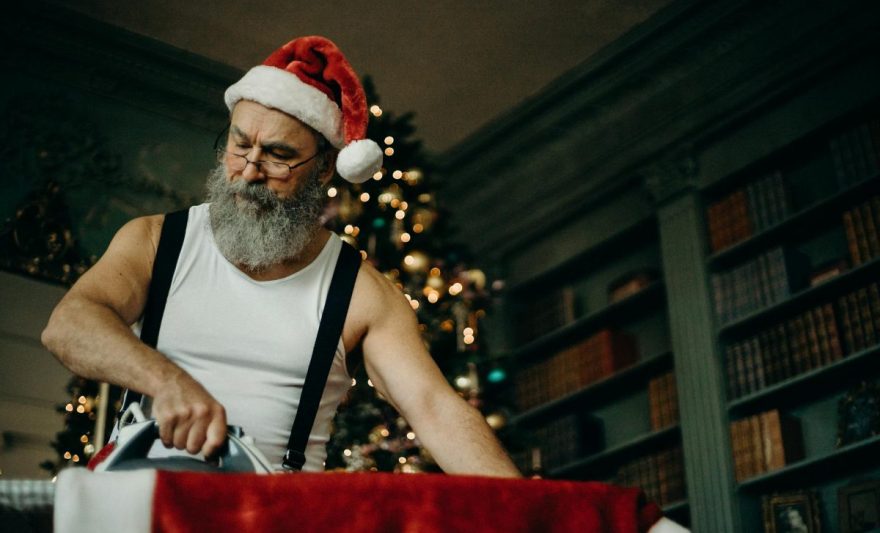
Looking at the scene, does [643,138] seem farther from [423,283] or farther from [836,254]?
[423,283]

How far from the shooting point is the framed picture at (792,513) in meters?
3.73

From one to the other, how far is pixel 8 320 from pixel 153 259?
2922mm

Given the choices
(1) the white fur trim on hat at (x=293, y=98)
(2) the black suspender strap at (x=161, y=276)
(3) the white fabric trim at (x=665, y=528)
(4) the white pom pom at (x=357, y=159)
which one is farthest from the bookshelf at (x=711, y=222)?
(3) the white fabric trim at (x=665, y=528)

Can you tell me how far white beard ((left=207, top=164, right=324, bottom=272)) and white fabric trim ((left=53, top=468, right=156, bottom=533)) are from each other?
0.77m

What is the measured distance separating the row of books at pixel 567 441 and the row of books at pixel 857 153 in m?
1.56

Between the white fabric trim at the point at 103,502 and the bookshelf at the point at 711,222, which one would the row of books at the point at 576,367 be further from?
the white fabric trim at the point at 103,502

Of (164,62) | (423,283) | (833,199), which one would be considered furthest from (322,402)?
(164,62)

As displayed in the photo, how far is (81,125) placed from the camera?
4758mm

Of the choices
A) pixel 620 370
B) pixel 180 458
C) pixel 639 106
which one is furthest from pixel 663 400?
pixel 180 458

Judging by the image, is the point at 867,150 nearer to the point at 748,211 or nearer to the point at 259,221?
the point at 748,211

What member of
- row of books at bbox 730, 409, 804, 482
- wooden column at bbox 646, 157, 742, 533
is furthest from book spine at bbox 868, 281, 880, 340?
wooden column at bbox 646, 157, 742, 533

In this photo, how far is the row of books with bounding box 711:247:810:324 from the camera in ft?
13.2

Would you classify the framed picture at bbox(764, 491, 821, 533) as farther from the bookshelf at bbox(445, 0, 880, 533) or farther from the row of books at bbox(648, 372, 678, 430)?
the row of books at bbox(648, 372, 678, 430)

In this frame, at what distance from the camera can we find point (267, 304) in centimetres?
148
